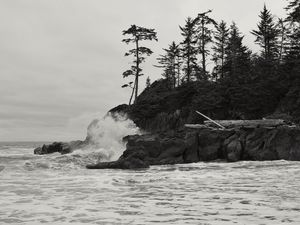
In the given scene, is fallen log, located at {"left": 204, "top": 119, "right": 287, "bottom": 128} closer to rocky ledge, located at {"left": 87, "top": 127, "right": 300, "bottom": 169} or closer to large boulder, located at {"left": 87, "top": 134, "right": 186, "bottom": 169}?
rocky ledge, located at {"left": 87, "top": 127, "right": 300, "bottom": 169}

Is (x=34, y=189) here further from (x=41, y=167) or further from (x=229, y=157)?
(x=229, y=157)

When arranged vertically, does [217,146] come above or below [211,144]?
below

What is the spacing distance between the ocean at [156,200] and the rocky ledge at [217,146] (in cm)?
662

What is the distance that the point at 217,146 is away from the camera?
74.6 feet

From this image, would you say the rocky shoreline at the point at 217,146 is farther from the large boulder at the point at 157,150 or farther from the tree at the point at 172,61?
the tree at the point at 172,61

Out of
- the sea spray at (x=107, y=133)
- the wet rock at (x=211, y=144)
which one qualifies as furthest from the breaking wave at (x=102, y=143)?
the wet rock at (x=211, y=144)

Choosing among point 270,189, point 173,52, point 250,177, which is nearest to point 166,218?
point 270,189

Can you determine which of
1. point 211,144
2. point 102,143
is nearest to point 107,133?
point 102,143

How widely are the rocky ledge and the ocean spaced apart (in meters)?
6.62

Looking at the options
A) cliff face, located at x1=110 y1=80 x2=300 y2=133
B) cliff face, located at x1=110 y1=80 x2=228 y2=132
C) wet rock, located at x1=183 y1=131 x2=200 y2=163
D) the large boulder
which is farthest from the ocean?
cliff face, located at x1=110 y1=80 x2=228 y2=132

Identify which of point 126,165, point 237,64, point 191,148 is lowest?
point 126,165

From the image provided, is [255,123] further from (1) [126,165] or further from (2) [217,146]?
(1) [126,165]

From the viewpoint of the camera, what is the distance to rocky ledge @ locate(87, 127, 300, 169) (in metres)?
21.1

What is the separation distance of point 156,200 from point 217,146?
14096 mm
